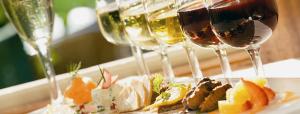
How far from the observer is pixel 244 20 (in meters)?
0.95

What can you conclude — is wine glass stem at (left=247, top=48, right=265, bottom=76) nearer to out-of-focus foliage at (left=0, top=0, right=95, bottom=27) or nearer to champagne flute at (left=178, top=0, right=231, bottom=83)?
champagne flute at (left=178, top=0, right=231, bottom=83)

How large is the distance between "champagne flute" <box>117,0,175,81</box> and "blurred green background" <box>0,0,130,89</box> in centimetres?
131

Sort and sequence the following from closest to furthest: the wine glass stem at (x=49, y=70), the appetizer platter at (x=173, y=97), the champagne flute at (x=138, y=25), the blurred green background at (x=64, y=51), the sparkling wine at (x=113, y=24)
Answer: the appetizer platter at (x=173, y=97) → the champagne flute at (x=138, y=25) → the wine glass stem at (x=49, y=70) → the sparkling wine at (x=113, y=24) → the blurred green background at (x=64, y=51)

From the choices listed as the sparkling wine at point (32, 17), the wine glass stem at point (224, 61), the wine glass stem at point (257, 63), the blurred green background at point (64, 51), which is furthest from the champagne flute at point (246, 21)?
the blurred green background at point (64, 51)

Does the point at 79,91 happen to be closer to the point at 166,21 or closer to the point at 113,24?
the point at 166,21

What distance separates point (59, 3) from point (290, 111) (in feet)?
7.65

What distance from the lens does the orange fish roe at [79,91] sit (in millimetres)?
1207

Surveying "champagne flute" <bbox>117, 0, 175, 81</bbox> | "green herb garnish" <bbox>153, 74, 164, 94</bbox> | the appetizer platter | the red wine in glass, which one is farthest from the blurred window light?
the red wine in glass

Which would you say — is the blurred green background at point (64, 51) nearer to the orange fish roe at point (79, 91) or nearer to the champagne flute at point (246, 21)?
the orange fish roe at point (79, 91)

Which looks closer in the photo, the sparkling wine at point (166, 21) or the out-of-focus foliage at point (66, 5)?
the sparkling wine at point (166, 21)

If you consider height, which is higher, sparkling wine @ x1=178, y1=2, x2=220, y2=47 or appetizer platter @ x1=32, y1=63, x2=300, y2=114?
sparkling wine @ x1=178, y1=2, x2=220, y2=47

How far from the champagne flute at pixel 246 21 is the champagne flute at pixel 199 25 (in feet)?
0.30

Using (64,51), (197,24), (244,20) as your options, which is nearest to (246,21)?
(244,20)

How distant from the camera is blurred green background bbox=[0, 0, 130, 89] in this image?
2.84m
